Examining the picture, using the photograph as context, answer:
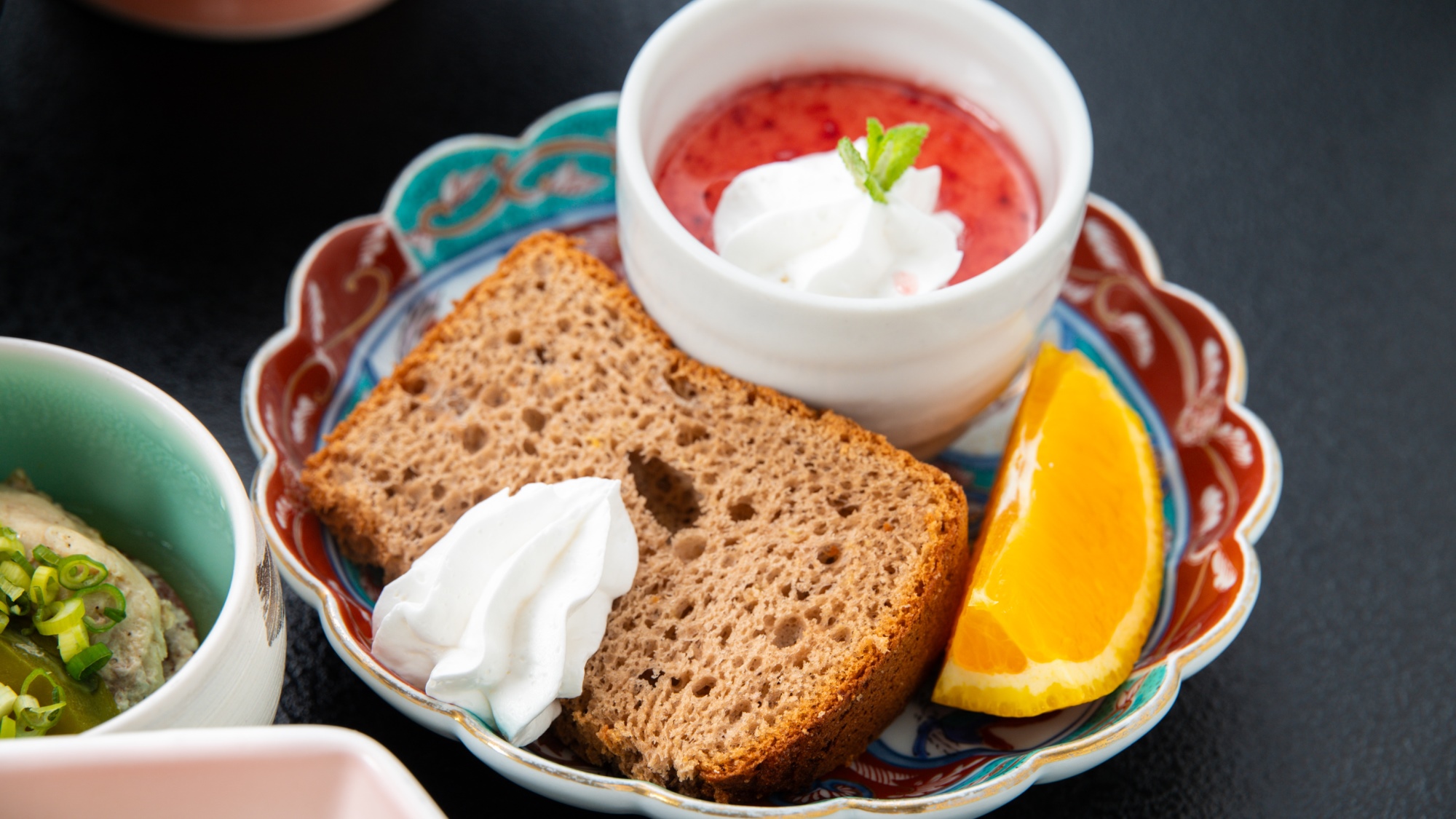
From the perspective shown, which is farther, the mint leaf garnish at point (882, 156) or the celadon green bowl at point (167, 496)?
the mint leaf garnish at point (882, 156)

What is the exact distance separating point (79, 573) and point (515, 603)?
1.64ft

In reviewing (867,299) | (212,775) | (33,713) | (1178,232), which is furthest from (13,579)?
(1178,232)

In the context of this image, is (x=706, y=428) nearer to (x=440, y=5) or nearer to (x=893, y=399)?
(x=893, y=399)

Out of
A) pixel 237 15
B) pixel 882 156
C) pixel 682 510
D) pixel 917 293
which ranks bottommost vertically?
pixel 682 510

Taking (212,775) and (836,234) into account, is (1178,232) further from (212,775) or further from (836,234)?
(212,775)

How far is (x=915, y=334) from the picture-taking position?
5.50ft

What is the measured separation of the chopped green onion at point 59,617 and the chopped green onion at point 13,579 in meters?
0.02

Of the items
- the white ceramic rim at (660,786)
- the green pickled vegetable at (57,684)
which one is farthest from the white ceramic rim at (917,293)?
the green pickled vegetable at (57,684)

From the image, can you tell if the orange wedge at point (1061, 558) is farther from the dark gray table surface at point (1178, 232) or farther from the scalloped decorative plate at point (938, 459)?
the dark gray table surface at point (1178, 232)

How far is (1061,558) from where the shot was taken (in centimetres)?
170

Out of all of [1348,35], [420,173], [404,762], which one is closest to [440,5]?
[420,173]

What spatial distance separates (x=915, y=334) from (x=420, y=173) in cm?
94

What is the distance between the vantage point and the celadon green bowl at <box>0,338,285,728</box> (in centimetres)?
136

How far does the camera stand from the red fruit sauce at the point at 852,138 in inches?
75.3
